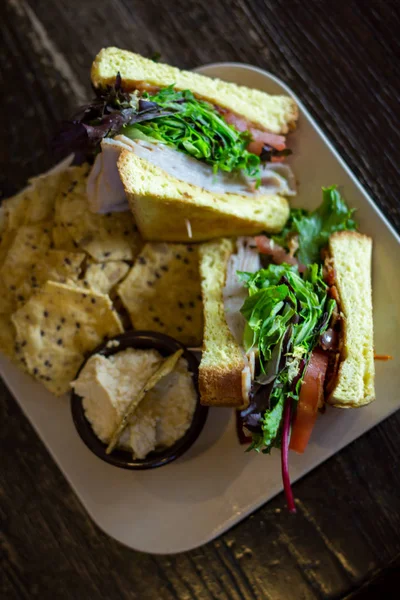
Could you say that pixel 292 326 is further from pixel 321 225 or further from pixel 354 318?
pixel 321 225

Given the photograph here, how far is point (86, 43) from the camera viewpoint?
2.87 m

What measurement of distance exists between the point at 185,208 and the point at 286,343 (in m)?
0.66

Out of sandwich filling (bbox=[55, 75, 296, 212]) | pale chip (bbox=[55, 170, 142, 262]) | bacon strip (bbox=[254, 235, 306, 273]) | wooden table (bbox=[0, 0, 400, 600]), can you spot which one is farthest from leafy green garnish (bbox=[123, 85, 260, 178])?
wooden table (bbox=[0, 0, 400, 600])

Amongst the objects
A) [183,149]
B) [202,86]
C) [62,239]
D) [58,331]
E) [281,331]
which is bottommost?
[58,331]

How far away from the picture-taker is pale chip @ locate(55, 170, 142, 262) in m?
2.45

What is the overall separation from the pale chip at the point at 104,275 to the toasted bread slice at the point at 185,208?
0.19 m

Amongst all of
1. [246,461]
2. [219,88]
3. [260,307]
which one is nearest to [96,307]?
[260,307]

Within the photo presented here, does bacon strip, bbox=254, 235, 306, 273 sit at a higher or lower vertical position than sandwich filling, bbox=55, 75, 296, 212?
lower

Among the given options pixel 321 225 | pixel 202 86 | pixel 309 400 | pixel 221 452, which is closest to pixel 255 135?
pixel 202 86

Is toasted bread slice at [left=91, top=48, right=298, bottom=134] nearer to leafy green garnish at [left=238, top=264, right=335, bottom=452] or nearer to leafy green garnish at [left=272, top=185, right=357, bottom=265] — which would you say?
leafy green garnish at [left=272, top=185, right=357, bottom=265]

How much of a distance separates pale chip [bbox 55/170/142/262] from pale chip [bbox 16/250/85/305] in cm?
8

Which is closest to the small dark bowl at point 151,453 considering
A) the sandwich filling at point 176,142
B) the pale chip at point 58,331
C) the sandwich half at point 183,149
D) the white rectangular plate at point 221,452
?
the pale chip at point 58,331

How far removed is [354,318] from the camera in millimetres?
2215

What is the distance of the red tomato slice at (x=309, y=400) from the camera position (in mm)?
2078
